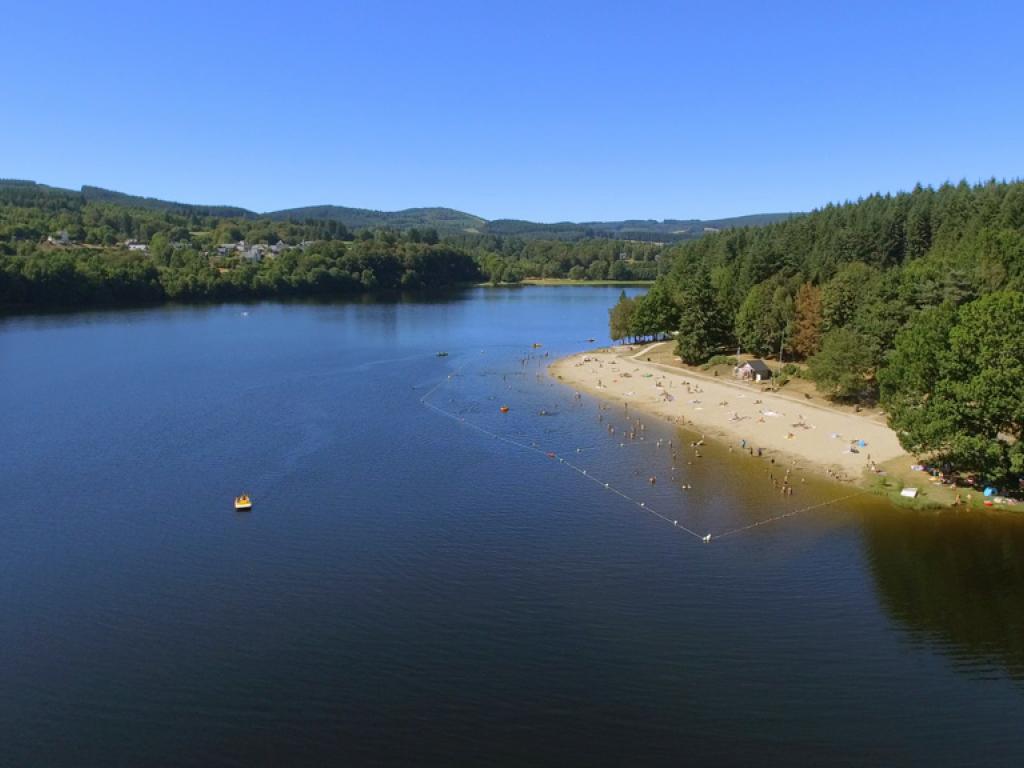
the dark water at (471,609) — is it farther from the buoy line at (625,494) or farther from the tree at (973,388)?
the tree at (973,388)

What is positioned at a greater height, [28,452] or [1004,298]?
[1004,298]

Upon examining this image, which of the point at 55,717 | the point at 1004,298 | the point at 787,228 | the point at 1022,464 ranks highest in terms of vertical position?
the point at 787,228

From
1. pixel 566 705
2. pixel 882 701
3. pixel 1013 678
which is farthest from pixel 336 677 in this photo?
pixel 1013 678

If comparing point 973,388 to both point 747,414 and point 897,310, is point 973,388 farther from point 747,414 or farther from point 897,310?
point 897,310

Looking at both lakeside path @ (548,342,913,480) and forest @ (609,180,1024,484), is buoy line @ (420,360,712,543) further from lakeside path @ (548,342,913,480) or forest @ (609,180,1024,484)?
forest @ (609,180,1024,484)

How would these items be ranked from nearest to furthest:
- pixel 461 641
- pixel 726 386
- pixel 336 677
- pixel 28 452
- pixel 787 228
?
1. pixel 336 677
2. pixel 461 641
3. pixel 28 452
4. pixel 726 386
5. pixel 787 228

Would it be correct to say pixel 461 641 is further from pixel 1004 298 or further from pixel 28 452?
pixel 28 452
